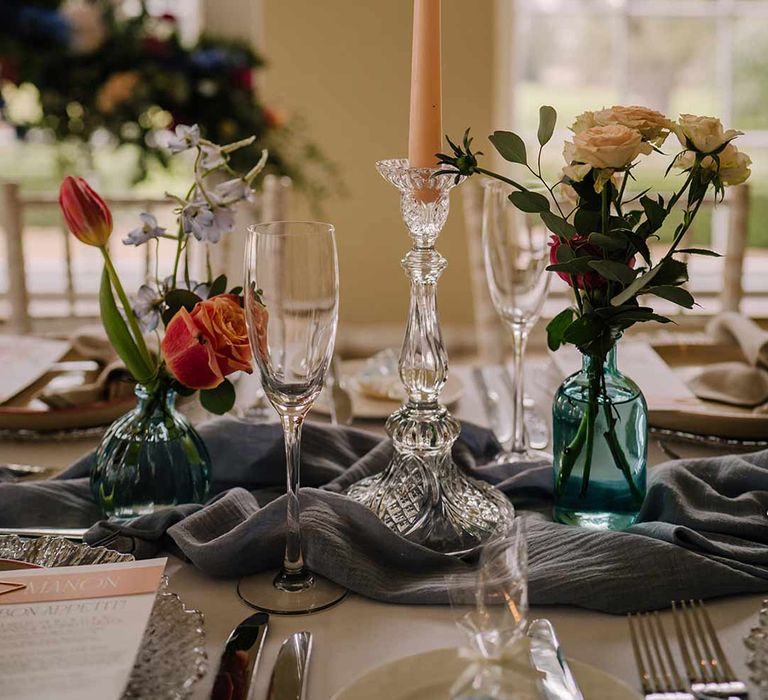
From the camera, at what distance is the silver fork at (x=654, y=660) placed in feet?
2.10

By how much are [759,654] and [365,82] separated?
2.47 meters

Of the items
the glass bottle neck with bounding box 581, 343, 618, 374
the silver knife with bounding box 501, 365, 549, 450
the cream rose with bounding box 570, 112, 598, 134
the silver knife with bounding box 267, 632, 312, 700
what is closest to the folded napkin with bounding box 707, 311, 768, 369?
the silver knife with bounding box 501, 365, 549, 450

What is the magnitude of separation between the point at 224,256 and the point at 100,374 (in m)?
0.60

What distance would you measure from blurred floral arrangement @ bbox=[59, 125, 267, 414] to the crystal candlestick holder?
15 cm

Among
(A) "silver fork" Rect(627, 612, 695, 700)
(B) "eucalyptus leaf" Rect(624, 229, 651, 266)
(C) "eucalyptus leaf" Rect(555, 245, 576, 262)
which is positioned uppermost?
(B) "eucalyptus leaf" Rect(624, 229, 651, 266)

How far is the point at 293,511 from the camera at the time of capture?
799 mm

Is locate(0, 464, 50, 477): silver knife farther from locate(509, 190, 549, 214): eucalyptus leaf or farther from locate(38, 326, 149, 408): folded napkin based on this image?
locate(509, 190, 549, 214): eucalyptus leaf

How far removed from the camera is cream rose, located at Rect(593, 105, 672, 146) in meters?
0.81

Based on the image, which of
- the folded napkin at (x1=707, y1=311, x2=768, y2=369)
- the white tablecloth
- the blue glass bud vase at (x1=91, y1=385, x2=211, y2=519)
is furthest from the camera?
the folded napkin at (x1=707, y1=311, x2=768, y2=369)

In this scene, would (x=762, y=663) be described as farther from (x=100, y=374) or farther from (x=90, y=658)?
(x=100, y=374)

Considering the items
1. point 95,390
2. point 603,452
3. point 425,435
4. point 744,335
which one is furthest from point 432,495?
point 744,335

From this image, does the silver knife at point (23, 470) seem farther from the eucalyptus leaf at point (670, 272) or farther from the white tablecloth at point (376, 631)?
the eucalyptus leaf at point (670, 272)

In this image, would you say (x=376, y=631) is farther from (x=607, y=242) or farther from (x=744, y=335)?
(x=744, y=335)

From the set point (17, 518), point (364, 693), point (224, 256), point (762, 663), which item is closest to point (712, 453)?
point (762, 663)
